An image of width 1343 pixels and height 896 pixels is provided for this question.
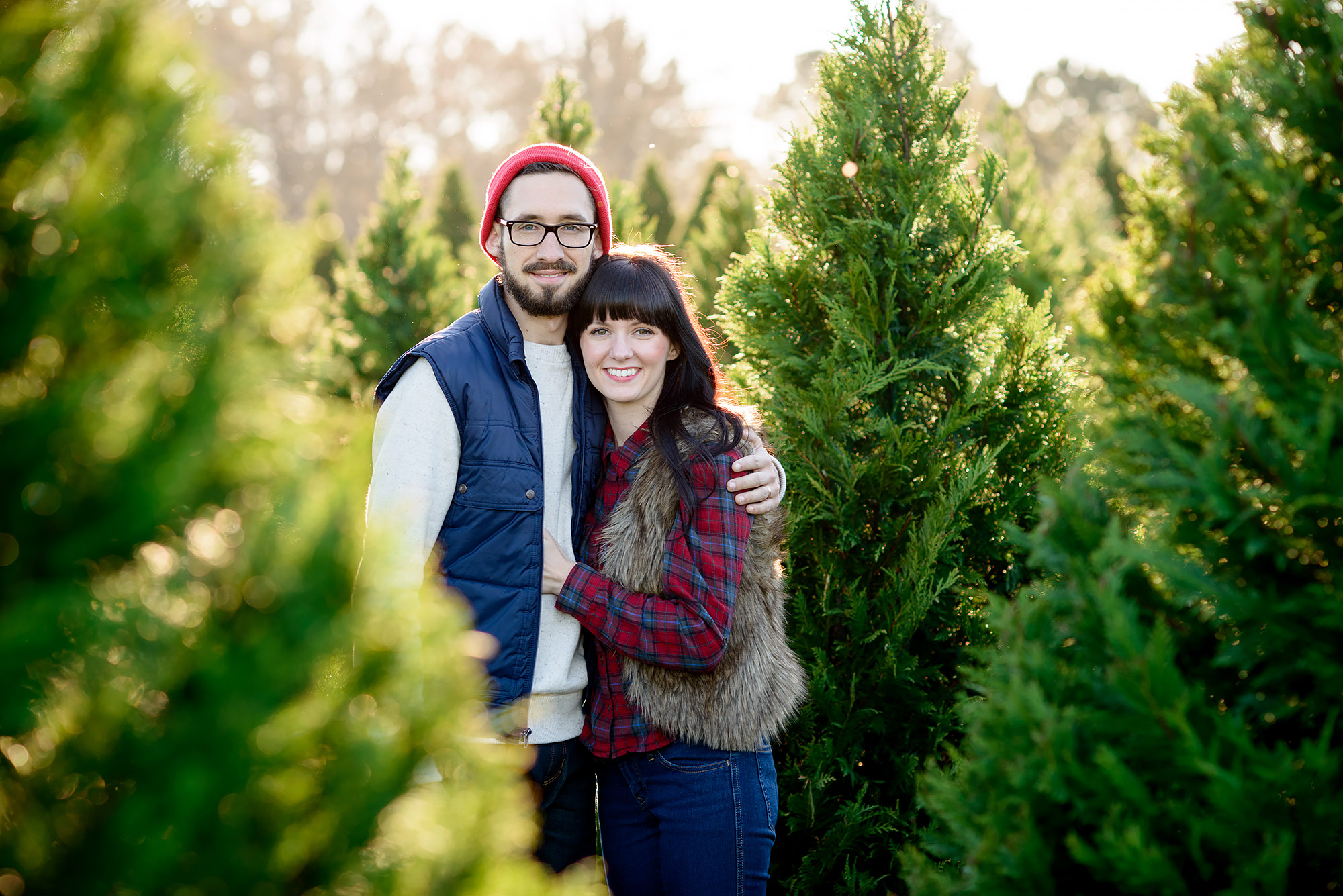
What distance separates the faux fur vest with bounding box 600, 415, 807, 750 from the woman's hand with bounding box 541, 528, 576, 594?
140 millimetres

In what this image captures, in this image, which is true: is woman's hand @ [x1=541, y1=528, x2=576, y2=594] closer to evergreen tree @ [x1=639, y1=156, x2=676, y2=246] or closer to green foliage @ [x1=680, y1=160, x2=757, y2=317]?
green foliage @ [x1=680, y1=160, x2=757, y2=317]

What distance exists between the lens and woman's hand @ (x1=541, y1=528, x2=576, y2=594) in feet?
8.20

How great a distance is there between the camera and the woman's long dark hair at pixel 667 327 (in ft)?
8.91

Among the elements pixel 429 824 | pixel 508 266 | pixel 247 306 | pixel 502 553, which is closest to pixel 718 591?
pixel 502 553

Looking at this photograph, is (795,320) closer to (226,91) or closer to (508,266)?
(508,266)

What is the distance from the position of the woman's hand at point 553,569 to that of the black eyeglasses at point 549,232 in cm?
111

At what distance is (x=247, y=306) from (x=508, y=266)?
2.07 m

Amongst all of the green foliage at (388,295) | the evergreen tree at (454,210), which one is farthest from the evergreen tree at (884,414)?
the evergreen tree at (454,210)

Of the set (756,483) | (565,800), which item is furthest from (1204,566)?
(565,800)

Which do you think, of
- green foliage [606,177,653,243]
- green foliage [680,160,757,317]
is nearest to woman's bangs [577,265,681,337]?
green foliage [606,177,653,243]

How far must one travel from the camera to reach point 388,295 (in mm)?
7773

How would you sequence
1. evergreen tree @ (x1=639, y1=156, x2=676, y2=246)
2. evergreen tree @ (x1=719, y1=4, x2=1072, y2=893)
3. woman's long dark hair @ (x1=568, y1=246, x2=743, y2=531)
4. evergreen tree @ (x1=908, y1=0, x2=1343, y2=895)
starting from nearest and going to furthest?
evergreen tree @ (x1=908, y1=0, x2=1343, y2=895) < woman's long dark hair @ (x1=568, y1=246, x2=743, y2=531) < evergreen tree @ (x1=719, y1=4, x2=1072, y2=893) < evergreen tree @ (x1=639, y1=156, x2=676, y2=246)

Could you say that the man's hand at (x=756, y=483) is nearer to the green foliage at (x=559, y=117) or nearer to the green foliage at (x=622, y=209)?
the green foliage at (x=622, y=209)

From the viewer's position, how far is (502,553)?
2477 millimetres
